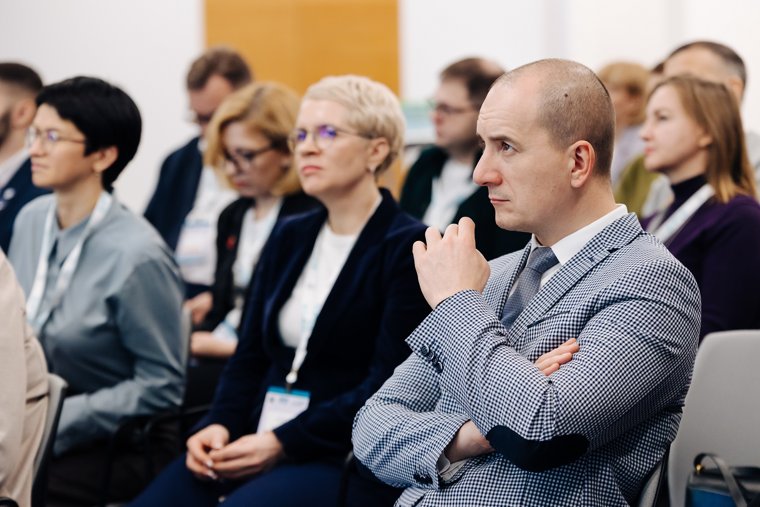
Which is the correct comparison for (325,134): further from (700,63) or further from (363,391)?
(700,63)

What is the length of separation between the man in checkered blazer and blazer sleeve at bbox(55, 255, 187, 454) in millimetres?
1268

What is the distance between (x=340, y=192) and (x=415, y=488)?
1.14 m

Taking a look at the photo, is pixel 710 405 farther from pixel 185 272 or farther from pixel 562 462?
pixel 185 272

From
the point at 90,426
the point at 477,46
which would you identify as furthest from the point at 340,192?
the point at 477,46

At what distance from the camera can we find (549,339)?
1.86 metres

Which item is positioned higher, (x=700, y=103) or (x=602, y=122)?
(x=602, y=122)

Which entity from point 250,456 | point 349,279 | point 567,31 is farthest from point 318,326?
point 567,31

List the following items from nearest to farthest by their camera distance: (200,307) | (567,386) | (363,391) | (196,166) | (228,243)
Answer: (567,386) < (363,391) < (228,243) < (200,307) < (196,166)

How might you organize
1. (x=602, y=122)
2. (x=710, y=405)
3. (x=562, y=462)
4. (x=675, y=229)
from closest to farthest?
(x=562, y=462) → (x=602, y=122) → (x=710, y=405) → (x=675, y=229)

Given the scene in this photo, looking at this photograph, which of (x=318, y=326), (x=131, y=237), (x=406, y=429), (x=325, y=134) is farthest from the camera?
(x=131, y=237)

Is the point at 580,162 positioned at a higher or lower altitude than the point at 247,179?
higher

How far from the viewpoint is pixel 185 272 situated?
468 centimetres

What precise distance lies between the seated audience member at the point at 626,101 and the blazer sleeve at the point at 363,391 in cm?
281

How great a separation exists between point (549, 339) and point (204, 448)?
4.27ft
